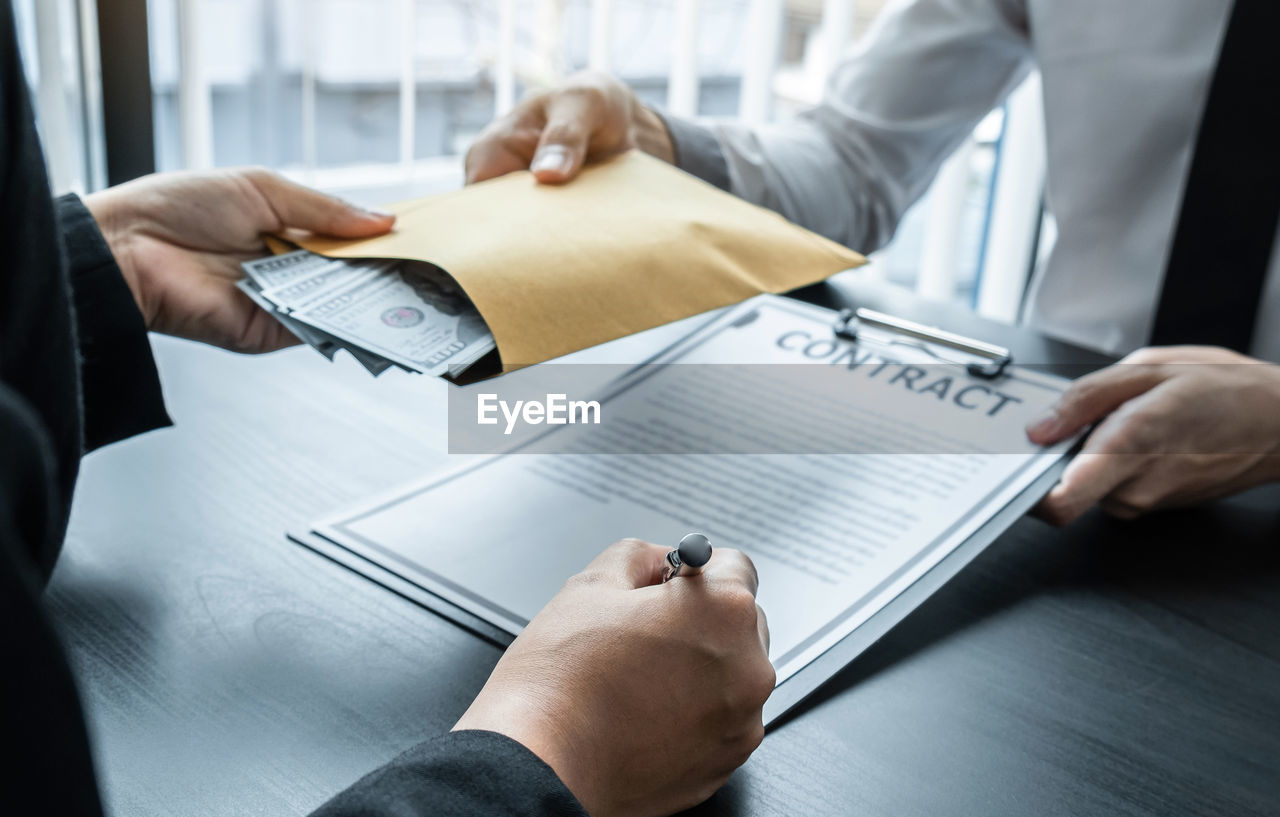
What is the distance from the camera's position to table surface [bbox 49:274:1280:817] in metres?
0.40

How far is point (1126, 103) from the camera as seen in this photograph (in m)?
1.06

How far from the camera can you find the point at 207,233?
0.70m

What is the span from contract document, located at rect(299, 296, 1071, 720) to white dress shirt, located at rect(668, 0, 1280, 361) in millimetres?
390

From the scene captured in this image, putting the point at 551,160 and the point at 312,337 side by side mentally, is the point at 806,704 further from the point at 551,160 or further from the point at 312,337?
the point at 551,160

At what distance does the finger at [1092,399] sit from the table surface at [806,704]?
63 millimetres

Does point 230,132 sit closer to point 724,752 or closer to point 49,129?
point 49,129

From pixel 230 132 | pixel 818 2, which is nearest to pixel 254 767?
pixel 230 132

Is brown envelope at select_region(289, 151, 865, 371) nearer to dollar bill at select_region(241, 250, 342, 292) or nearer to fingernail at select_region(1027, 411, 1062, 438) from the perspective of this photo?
dollar bill at select_region(241, 250, 342, 292)

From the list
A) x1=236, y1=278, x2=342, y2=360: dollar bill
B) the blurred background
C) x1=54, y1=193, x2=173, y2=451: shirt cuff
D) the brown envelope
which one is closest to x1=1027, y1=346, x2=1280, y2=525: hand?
the brown envelope

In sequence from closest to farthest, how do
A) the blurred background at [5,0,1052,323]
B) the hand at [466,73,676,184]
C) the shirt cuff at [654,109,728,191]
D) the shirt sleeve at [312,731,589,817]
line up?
the shirt sleeve at [312,731,589,817] → the hand at [466,73,676,184] → the shirt cuff at [654,109,728,191] → the blurred background at [5,0,1052,323]

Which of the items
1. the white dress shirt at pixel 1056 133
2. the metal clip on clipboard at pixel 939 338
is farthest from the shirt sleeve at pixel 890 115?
the metal clip on clipboard at pixel 939 338

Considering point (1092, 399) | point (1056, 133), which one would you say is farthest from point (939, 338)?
point (1056, 133)

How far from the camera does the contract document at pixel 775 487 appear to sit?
1.65 ft

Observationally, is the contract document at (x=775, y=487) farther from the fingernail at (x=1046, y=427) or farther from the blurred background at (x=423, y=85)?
the blurred background at (x=423, y=85)
